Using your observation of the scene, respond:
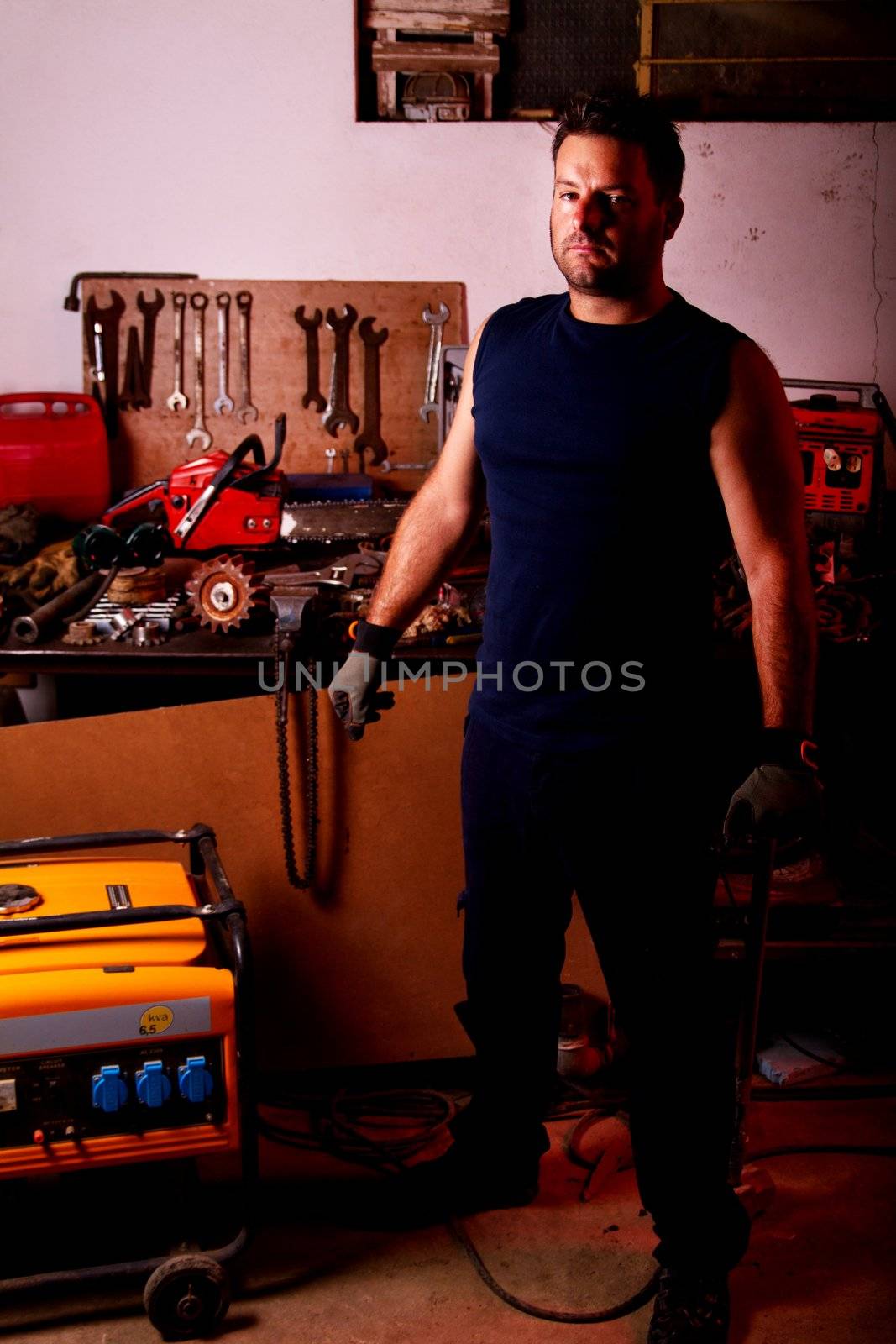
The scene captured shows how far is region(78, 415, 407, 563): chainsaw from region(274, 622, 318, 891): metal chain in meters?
0.41

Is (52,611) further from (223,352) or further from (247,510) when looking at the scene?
(223,352)

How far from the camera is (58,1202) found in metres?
2.16

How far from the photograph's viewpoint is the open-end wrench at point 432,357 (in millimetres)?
3018

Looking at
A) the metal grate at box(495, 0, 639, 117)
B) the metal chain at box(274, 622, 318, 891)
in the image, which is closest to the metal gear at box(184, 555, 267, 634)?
the metal chain at box(274, 622, 318, 891)

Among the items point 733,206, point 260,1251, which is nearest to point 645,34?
point 733,206

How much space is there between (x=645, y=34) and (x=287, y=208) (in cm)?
96

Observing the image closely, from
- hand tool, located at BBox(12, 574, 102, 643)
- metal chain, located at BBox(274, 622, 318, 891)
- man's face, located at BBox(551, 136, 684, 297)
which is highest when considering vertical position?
man's face, located at BBox(551, 136, 684, 297)

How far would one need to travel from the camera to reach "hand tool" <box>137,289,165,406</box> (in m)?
3.00

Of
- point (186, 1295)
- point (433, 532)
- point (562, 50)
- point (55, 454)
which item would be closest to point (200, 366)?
point (55, 454)

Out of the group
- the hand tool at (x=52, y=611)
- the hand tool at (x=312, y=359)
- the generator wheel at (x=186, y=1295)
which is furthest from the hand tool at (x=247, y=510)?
the generator wheel at (x=186, y=1295)

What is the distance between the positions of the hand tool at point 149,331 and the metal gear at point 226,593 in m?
0.88

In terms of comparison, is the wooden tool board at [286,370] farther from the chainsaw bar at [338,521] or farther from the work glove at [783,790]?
the work glove at [783,790]

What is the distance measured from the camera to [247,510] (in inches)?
101

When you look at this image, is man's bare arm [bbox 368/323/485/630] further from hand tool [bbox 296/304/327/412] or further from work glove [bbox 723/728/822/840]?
hand tool [bbox 296/304/327/412]
